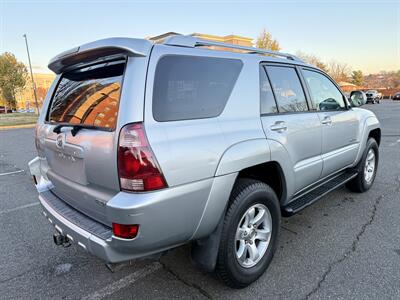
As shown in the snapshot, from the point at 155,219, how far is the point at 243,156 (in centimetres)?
84

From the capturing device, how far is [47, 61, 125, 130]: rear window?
1.97 m

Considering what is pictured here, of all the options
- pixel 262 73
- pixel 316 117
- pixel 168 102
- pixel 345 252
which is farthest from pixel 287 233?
pixel 168 102

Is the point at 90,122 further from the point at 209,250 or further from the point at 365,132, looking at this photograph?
the point at 365,132

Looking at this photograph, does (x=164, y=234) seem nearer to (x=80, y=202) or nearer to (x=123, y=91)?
(x=80, y=202)

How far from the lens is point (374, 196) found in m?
4.37

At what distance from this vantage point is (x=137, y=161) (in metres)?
1.73

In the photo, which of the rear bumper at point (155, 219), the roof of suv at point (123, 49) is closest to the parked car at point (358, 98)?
the roof of suv at point (123, 49)

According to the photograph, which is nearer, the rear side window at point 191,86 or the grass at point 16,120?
the rear side window at point 191,86

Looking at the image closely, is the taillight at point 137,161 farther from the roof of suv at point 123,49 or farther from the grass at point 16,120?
the grass at point 16,120

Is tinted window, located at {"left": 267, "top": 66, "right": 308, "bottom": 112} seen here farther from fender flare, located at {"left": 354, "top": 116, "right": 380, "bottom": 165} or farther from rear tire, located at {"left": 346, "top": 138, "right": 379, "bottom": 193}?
rear tire, located at {"left": 346, "top": 138, "right": 379, "bottom": 193}

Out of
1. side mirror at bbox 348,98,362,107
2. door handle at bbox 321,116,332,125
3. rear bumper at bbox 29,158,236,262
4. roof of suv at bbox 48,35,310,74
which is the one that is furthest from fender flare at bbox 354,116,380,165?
rear bumper at bbox 29,158,236,262

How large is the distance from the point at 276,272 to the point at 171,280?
0.94 metres

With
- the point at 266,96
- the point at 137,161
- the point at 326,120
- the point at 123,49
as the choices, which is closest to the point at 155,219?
the point at 137,161

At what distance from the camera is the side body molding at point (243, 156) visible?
2.06m
